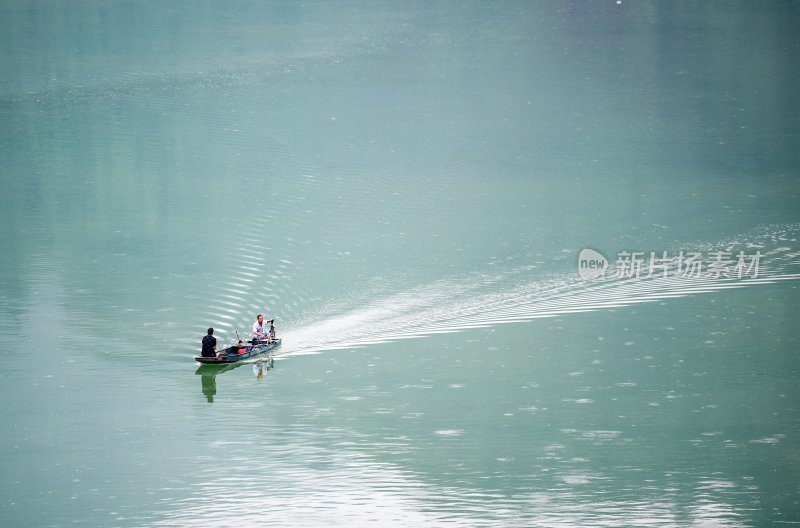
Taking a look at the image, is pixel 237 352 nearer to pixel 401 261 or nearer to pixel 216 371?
pixel 216 371

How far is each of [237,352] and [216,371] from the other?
381 millimetres

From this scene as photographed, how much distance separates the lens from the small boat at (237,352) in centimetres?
1583

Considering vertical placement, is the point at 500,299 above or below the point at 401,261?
below

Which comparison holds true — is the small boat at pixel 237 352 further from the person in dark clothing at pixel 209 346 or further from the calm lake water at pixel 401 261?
the calm lake water at pixel 401 261

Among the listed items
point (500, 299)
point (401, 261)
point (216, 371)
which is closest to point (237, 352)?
point (216, 371)

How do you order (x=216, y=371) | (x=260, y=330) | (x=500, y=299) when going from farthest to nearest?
(x=500, y=299) < (x=260, y=330) < (x=216, y=371)

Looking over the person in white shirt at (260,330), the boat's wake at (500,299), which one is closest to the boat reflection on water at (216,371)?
the person in white shirt at (260,330)

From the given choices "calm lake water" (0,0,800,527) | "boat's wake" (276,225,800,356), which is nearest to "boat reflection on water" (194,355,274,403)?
"calm lake water" (0,0,800,527)

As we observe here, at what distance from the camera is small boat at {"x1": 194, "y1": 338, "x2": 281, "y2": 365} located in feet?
51.9

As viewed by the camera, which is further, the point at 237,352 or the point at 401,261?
the point at 401,261

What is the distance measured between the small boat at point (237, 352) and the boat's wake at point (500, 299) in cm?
33

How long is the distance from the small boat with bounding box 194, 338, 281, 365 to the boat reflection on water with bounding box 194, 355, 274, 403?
0.36ft

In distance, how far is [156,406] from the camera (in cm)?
1489

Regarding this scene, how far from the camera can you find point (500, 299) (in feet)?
60.5
